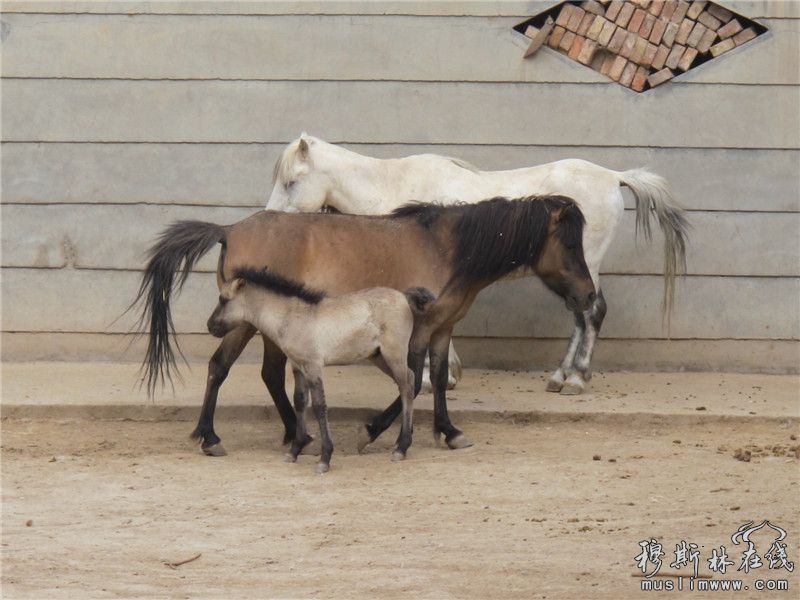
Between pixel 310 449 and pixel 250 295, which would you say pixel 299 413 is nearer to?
pixel 310 449

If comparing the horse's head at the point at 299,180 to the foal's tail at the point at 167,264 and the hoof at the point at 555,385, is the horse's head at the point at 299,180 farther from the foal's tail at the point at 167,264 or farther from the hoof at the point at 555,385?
the hoof at the point at 555,385

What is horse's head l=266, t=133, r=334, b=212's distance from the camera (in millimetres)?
8047

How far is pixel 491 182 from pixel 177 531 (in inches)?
150

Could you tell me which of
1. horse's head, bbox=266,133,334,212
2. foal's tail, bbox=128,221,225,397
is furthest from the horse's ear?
foal's tail, bbox=128,221,225,397

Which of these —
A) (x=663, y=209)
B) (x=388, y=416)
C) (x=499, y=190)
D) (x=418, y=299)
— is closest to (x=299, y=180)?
(x=499, y=190)

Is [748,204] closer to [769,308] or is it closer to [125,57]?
[769,308]

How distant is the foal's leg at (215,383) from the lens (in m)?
6.80

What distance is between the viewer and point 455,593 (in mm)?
4570

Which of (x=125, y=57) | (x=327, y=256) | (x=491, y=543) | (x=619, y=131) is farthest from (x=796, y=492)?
(x=125, y=57)

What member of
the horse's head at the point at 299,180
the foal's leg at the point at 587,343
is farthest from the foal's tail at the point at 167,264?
the foal's leg at the point at 587,343

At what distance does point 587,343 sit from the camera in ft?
27.6

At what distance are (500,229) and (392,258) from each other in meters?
0.62

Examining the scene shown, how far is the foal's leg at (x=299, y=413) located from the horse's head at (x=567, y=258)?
5.03 ft

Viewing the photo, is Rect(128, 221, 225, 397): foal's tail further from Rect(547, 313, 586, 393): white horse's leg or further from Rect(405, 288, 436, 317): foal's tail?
Rect(547, 313, 586, 393): white horse's leg
